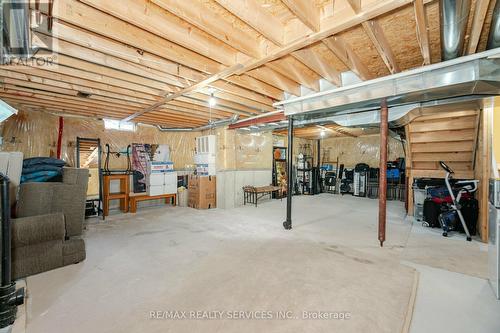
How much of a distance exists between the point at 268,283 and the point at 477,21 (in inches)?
117

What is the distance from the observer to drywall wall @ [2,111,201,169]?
4410 mm

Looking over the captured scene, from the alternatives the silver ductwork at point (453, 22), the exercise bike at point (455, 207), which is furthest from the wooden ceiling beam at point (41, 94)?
the exercise bike at point (455, 207)

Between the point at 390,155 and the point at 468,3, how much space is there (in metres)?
8.02

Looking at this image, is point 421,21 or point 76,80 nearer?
point 421,21

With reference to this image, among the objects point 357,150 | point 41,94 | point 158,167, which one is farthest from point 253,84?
point 357,150

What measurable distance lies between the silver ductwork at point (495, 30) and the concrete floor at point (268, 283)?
233 centimetres

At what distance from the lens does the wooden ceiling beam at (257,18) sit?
1.67 metres

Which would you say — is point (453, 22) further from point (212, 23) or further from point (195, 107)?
point (195, 107)

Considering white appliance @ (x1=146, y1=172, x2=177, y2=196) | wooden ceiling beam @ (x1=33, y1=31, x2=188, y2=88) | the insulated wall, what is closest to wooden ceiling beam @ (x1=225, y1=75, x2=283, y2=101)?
wooden ceiling beam @ (x1=33, y1=31, x2=188, y2=88)

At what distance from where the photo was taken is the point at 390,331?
154 centimetres

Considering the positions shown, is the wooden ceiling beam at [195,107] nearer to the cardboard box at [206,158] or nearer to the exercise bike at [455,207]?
the cardboard box at [206,158]

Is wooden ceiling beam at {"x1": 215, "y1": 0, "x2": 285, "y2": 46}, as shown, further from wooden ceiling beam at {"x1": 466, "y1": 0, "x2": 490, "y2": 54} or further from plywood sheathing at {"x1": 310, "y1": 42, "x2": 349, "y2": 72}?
wooden ceiling beam at {"x1": 466, "y1": 0, "x2": 490, "y2": 54}

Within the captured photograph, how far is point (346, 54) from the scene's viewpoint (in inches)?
95.8

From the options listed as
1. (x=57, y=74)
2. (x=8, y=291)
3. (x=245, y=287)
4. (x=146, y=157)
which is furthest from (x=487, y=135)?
(x=146, y=157)
